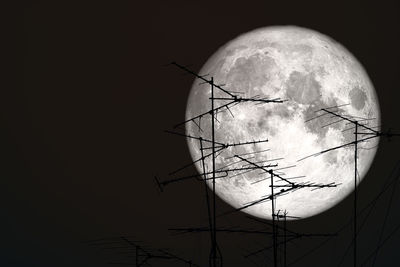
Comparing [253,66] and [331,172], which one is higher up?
[253,66]

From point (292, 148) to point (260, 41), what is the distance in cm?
272

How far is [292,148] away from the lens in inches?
714

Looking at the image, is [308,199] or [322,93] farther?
[308,199]

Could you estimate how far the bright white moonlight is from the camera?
1797 centimetres

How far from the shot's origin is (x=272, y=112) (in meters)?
18.1

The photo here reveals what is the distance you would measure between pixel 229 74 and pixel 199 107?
136cm

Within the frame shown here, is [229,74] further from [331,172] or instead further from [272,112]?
[331,172]

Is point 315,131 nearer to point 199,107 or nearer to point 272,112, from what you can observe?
point 272,112

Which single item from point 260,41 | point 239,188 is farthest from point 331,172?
point 260,41

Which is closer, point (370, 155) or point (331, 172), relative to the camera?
point (331, 172)

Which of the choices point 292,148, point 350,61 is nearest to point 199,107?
point 292,148

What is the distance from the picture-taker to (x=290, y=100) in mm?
17922

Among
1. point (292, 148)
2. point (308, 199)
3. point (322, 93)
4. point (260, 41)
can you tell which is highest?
point (260, 41)

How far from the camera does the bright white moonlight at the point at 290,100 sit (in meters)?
18.0
